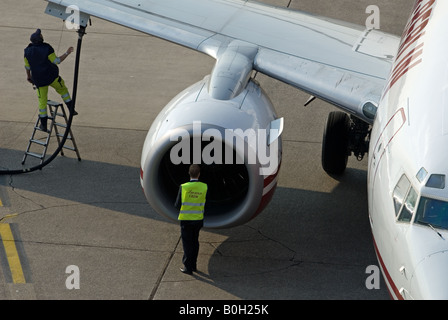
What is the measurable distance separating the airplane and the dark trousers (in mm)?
270

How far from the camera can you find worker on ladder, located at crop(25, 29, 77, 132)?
41.4 feet

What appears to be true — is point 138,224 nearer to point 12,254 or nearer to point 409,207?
point 12,254

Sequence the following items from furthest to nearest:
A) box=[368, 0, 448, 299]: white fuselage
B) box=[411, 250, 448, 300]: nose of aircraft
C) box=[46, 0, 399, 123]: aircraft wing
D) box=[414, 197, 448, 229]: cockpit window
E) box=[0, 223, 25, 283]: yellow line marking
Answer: box=[46, 0, 399, 123]: aircraft wing, box=[0, 223, 25, 283]: yellow line marking, box=[414, 197, 448, 229]: cockpit window, box=[368, 0, 448, 299]: white fuselage, box=[411, 250, 448, 300]: nose of aircraft

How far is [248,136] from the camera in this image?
9883 millimetres

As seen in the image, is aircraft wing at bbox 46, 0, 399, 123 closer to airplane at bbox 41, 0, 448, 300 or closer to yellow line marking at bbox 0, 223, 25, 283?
airplane at bbox 41, 0, 448, 300

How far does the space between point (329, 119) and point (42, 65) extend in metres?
4.46

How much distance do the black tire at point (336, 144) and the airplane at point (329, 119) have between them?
0.06 feet

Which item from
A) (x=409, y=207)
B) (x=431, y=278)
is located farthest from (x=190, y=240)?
→ (x=431, y=278)

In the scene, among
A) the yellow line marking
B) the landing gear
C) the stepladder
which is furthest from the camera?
the stepladder

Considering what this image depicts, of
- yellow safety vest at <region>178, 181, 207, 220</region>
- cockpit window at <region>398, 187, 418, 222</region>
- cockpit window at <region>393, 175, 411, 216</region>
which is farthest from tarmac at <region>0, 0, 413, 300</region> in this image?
cockpit window at <region>398, 187, 418, 222</region>

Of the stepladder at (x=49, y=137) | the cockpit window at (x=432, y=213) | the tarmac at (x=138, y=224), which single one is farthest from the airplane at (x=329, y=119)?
the stepladder at (x=49, y=137)

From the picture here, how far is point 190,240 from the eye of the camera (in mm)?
9961

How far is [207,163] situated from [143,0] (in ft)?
12.4

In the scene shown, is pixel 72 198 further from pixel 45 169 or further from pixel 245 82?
pixel 245 82
